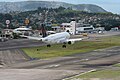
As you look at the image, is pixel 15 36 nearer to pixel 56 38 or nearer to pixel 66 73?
pixel 56 38

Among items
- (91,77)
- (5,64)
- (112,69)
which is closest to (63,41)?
(5,64)

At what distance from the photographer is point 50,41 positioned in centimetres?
11894

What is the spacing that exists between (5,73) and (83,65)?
1581cm

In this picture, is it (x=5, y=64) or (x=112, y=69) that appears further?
(x=5, y=64)

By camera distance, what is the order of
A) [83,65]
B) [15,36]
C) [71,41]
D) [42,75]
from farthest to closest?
[15,36], [71,41], [83,65], [42,75]

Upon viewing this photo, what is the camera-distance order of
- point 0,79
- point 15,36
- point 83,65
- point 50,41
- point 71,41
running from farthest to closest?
1. point 15,36
2. point 71,41
3. point 50,41
4. point 83,65
5. point 0,79

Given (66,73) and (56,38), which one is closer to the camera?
(66,73)

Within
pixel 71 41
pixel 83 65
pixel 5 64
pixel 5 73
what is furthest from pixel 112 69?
pixel 71 41

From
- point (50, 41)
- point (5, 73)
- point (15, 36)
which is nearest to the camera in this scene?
point (5, 73)

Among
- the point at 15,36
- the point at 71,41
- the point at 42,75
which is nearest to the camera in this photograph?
the point at 42,75

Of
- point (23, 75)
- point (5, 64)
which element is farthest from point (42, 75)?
point (5, 64)

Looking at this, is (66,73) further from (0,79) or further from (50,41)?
(50,41)

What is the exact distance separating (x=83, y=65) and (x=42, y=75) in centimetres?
1520

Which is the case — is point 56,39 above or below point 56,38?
below
